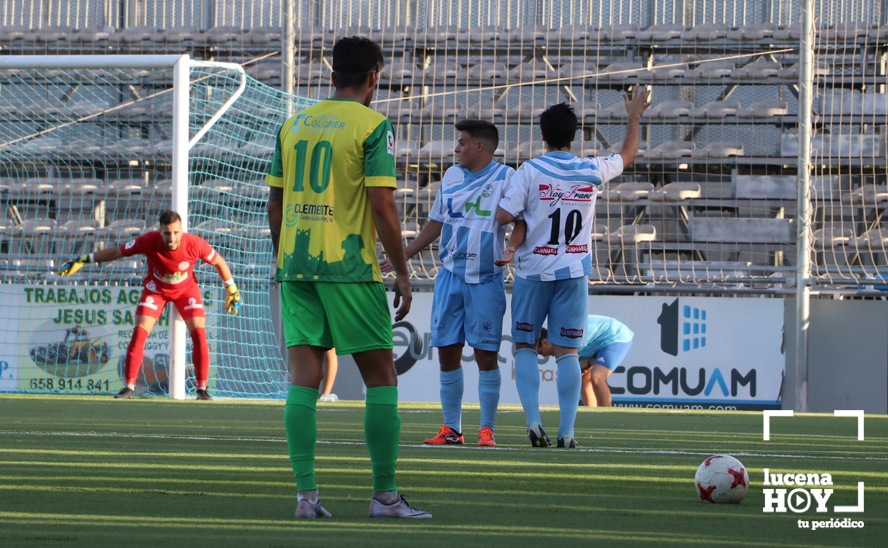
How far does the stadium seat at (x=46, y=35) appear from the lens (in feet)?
59.5

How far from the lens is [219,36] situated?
18.0 metres

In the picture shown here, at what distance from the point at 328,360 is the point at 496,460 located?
→ 210 inches

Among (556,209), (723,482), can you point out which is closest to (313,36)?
(556,209)

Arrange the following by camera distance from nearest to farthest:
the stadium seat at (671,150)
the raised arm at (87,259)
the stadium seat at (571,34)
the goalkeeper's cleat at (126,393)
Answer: the raised arm at (87,259) → the goalkeeper's cleat at (126,393) → the stadium seat at (671,150) → the stadium seat at (571,34)

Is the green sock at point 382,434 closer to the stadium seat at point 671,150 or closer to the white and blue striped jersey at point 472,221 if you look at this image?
the white and blue striped jersey at point 472,221

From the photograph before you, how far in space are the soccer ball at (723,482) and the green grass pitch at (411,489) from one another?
0.04m

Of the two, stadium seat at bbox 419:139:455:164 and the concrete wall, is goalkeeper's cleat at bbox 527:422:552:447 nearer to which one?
the concrete wall

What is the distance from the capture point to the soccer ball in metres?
2.95

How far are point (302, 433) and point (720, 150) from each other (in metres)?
14.8

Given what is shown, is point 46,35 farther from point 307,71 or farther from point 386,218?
point 386,218

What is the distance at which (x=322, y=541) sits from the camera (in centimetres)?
226

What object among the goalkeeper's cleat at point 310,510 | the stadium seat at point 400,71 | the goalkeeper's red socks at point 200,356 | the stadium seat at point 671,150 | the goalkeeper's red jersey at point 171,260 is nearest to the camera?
the goalkeeper's cleat at point 310,510

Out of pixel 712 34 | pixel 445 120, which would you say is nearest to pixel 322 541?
pixel 445 120

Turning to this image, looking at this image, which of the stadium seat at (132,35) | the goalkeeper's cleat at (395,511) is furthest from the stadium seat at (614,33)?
the goalkeeper's cleat at (395,511)
